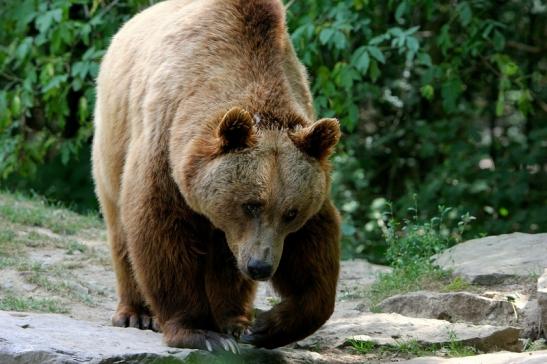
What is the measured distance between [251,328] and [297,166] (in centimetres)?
99

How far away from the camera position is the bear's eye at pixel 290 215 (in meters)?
4.98

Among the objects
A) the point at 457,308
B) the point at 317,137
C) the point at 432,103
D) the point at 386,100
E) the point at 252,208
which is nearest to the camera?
the point at 252,208

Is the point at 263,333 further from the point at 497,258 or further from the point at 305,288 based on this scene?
the point at 497,258

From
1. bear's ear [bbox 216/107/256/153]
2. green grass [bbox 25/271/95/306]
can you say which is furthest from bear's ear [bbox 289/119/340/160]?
green grass [bbox 25/271/95/306]

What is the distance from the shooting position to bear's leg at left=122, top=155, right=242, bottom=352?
5.22 meters

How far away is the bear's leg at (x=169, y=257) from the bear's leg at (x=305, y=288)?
0.28 metres

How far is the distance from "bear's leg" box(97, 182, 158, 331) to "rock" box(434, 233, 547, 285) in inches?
86.0

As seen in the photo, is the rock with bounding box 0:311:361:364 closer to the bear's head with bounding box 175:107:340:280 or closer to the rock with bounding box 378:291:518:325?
the bear's head with bounding box 175:107:340:280

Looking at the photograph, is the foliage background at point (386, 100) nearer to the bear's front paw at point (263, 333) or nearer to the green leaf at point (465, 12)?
the green leaf at point (465, 12)

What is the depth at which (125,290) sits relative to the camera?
6.34 m

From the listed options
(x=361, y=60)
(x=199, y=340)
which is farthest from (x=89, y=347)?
(x=361, y=60)

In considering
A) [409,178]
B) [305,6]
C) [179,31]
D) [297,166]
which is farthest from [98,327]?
[409,178]

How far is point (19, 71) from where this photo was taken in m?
12.0

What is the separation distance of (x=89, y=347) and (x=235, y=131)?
1232 millimetres
